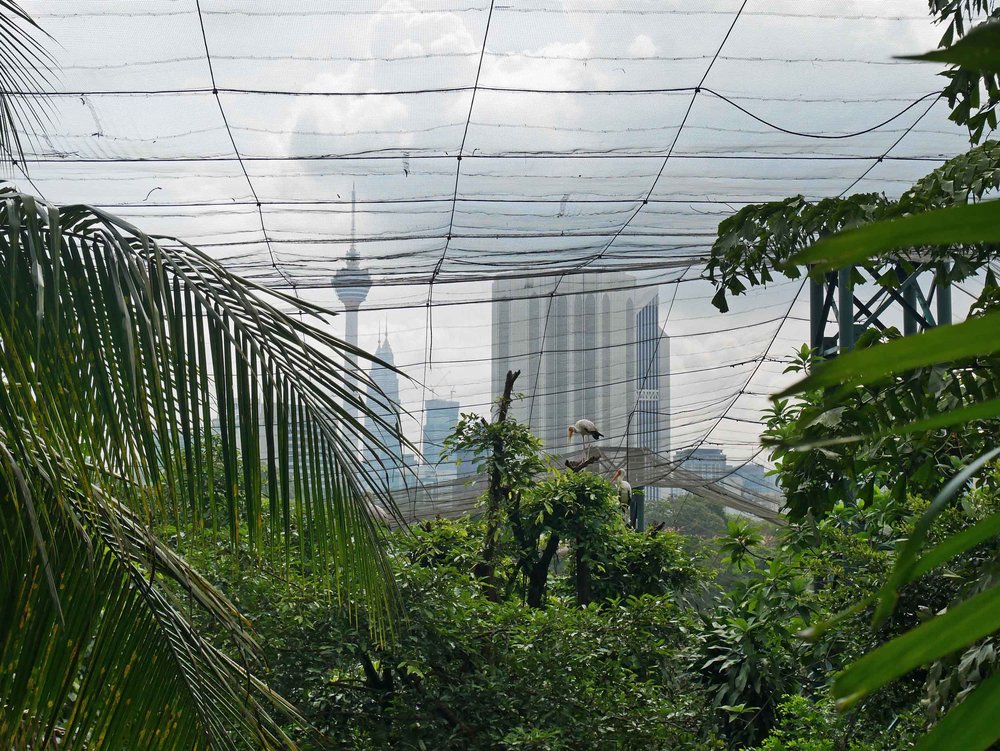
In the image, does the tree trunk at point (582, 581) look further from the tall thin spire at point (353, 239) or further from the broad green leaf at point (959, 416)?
the broad green leaf at point (959, 416)

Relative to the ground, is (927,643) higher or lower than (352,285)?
lower

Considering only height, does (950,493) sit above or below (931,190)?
below

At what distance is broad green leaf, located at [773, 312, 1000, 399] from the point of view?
265 millimetres

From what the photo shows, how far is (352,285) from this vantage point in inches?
346

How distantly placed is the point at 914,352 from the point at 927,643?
8cm

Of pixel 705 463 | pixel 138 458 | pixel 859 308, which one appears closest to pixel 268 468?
pixel 138 458

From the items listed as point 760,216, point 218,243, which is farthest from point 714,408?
point 760,216

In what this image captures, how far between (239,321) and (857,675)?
1.64 m

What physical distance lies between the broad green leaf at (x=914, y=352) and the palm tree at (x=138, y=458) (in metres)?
1.32

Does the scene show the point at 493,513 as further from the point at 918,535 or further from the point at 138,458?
the point at 918,535

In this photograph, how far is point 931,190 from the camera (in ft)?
7.71

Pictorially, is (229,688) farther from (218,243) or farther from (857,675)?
(218,243)

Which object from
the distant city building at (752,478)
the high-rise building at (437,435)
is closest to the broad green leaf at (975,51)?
the high-rise building at (437,435)

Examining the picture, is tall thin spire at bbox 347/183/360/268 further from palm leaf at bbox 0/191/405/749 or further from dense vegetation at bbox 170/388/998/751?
palm leaf at bbox 0/191/405/749
